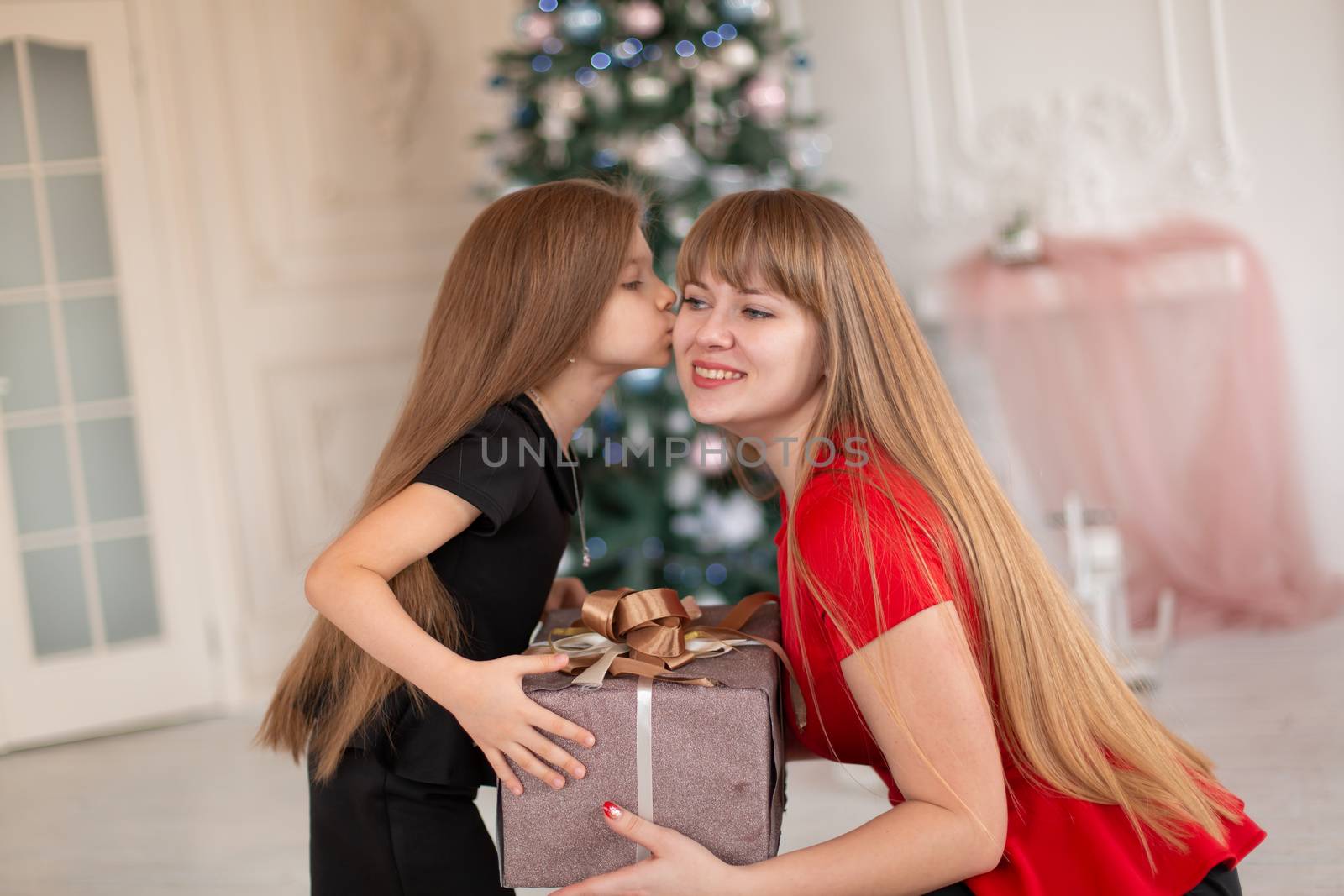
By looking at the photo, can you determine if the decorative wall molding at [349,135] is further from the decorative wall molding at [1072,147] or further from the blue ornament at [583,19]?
the decorative wall molding at [1072,147]

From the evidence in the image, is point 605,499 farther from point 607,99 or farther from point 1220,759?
point 1220,759

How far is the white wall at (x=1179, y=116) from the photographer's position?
377 centimetres

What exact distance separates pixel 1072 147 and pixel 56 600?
3707 millimetres

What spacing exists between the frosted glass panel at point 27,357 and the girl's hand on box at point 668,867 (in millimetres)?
3124

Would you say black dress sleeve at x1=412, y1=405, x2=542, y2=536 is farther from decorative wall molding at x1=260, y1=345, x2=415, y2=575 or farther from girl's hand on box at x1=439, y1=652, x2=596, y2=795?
decorative wall molding at x1=260, y1=345, x2=415, y2=575

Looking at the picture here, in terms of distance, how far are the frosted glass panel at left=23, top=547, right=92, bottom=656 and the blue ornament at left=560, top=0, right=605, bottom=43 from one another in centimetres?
224

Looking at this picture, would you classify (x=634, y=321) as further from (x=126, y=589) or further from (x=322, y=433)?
(x=126, y=589)

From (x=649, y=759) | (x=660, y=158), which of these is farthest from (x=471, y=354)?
(x=660, y=158)

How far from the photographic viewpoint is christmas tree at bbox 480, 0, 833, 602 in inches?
125

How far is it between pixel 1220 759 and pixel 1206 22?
2.55 m

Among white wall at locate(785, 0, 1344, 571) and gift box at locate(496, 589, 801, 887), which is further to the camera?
white wall at locate(785, 0, 1344, 571)

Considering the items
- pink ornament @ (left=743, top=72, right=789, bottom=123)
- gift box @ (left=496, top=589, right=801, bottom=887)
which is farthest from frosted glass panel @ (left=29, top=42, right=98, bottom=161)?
gift box @ (left=496, top=589, right=801, bottom=887)

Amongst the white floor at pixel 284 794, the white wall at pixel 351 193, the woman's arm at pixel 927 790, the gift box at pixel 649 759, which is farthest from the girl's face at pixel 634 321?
the white wall at pixel 351 193

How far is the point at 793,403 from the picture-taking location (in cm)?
132
